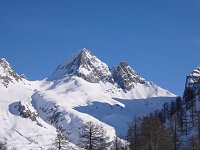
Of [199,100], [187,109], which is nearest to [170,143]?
→ [187,109]

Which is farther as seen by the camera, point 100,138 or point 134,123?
point 134,123

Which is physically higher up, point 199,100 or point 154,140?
point 199,100

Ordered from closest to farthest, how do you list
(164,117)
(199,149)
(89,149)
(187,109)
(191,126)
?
Answer: 1. (89,149)
2. (199,149)
3. (191,126)
4. (187,109)
5. (164,117)

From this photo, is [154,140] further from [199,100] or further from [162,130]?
[199,100]

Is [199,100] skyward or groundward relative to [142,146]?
skyward

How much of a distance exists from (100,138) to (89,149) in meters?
1.80

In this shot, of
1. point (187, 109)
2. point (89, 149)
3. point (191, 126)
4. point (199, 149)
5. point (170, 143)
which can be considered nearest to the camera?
point (89, 149)

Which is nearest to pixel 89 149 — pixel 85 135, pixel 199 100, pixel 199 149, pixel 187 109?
pixel 85 135

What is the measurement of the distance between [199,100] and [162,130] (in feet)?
396

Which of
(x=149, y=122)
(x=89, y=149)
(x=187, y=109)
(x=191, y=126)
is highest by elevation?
(x=187, y=109)

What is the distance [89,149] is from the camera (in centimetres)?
7125

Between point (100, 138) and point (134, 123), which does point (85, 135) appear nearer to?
point (100, 138)

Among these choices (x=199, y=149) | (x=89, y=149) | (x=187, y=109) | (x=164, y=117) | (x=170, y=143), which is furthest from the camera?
(x=164, y=117)

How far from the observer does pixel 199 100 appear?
197 m
